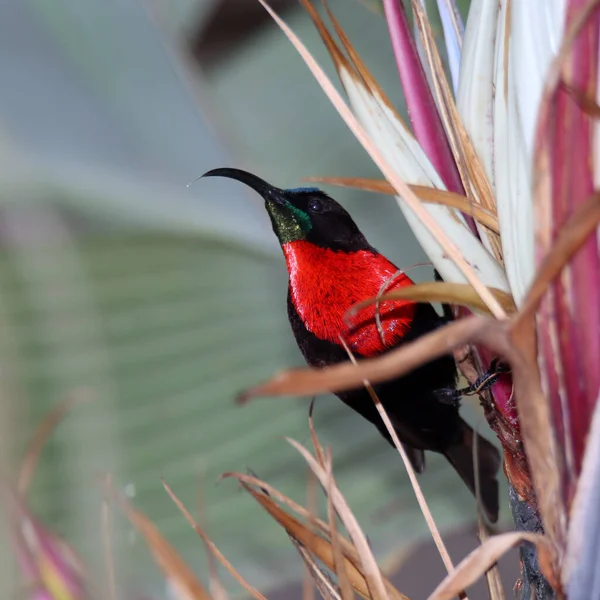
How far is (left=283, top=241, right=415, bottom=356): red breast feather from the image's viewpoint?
38 cm

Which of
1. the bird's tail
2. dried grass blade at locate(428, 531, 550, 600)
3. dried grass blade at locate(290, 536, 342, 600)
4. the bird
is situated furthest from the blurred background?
dried grass blade at locate(428, 531, 550, 600)

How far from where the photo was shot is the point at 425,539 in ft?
2.60

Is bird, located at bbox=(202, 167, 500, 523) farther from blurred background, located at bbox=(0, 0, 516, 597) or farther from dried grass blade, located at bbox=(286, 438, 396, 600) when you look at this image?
blurred background, located at bbox=(0, 0, 516, 597)

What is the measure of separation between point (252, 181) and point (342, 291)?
0.28 ft

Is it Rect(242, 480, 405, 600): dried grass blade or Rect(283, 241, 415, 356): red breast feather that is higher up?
Rect(283, 241, 415, 356): red breast feather

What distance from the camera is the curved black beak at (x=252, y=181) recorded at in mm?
330

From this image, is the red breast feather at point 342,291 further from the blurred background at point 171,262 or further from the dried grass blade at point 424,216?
the blurred background at point 171,262

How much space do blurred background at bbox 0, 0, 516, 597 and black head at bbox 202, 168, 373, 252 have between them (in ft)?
1.37

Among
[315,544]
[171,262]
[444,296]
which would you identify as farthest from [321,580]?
[171,262]

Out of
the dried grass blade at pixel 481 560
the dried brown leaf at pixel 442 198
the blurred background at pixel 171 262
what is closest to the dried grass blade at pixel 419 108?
the dried brown leaf at pixel 442 198

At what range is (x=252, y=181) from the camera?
34 centimetres

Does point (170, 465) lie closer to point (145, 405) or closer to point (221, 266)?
point (145, 405)

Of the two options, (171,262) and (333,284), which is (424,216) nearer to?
(333,284)

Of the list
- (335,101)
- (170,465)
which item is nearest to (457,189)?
(335,101)
